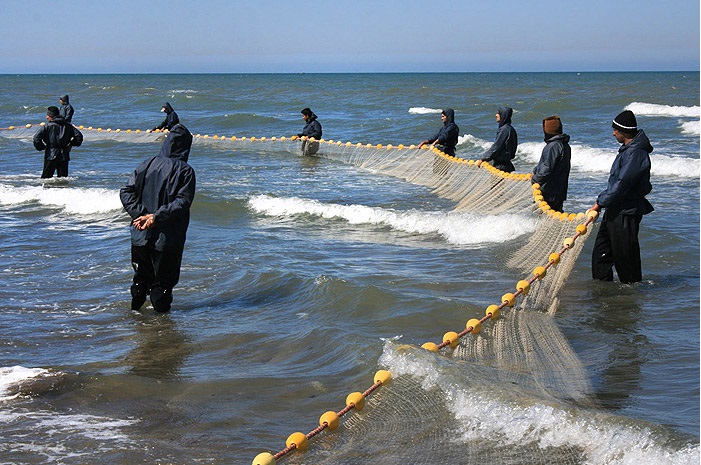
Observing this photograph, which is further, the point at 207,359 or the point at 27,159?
the point at 27,159

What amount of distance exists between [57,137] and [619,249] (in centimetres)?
1051

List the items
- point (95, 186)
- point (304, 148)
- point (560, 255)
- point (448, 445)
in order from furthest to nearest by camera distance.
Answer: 1. point (304, 148)
2. point (95, 186)
3. point (560, 255)
4. point (448, 445)

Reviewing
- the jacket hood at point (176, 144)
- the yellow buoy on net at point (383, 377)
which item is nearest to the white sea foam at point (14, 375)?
the jacket hood at point (176, 144)

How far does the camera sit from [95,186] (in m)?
15.8

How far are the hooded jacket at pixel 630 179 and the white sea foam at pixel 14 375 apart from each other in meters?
4.51

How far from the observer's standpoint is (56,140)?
1473 cm

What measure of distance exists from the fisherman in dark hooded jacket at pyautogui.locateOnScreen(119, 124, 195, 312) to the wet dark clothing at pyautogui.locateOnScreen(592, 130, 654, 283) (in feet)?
11.0

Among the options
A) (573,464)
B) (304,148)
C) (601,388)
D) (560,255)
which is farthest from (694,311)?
(304,148)

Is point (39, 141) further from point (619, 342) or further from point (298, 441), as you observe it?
point (298, 441)

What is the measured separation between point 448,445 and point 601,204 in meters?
3.58

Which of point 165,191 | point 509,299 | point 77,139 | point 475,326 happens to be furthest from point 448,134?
point 475,326

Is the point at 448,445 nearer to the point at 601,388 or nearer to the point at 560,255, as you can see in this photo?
the point at 601,388

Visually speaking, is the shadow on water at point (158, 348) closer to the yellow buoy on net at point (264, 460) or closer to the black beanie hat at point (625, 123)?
the yellow buoy on net at point (264, 460)

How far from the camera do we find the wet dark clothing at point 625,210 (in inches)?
275
